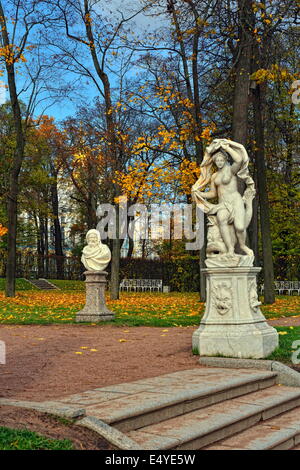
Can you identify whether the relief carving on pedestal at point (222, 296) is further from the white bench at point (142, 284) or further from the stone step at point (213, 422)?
the white bench at point (142, 284)

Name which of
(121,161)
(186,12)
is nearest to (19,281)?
(121,161)

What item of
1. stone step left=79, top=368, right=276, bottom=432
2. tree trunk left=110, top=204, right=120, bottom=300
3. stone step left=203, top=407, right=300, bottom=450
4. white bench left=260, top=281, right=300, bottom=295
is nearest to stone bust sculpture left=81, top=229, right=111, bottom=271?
tree trunk left=110, top=204, right=120, bottom=300

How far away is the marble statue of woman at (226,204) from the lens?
27.5ft

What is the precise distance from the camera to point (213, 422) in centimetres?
505

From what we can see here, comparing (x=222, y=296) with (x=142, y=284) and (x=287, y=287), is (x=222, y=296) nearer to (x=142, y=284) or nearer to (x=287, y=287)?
(x=287, y=287)

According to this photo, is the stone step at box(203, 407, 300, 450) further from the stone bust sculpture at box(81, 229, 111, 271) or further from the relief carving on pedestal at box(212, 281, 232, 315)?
the stone bust sculpture at box(81, 229, 111, 271)

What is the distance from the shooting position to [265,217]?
18.7m

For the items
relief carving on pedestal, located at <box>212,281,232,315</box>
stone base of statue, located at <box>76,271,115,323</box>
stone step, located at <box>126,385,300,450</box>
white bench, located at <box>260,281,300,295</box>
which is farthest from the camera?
white bench, located at <box>260,281,300,295</box>

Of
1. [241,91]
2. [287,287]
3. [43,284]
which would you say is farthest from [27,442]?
[43,284]

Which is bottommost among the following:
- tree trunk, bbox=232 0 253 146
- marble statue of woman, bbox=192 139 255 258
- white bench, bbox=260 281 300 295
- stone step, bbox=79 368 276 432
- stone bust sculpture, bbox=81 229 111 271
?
stone step, bbox=79 368 276 432

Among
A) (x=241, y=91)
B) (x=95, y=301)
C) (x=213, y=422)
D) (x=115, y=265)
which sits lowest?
(x=213, y=422)

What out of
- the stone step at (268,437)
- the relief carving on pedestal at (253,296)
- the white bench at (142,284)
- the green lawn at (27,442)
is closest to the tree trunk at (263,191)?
the relief carving on pedestal at (253,296)

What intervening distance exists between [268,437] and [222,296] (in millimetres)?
3286

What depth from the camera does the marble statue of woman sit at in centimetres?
839
